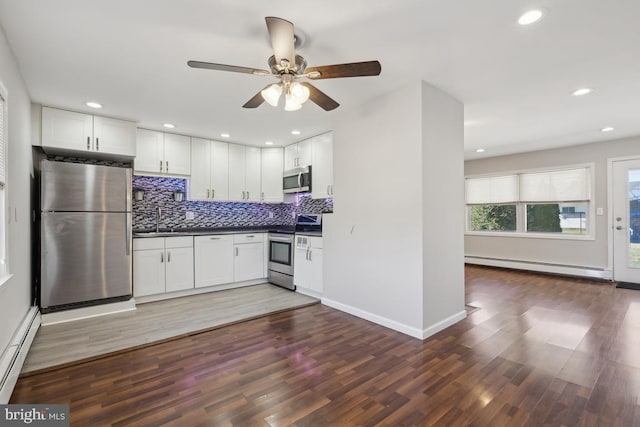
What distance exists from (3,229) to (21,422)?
48.5 inches

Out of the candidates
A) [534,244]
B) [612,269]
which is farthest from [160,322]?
[612,269]

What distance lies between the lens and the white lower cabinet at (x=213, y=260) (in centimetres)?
426

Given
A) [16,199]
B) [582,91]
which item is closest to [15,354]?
[16,199]

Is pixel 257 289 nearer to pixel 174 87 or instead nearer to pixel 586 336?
pixel 174 87

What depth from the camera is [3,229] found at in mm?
2014

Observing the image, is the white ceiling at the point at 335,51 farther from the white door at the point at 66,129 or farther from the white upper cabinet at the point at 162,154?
the white upper cabinet at the point at 162,154

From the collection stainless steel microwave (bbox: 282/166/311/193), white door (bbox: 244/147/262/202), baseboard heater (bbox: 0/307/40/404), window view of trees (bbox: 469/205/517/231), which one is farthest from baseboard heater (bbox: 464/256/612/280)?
baseboard heater (bbox: 0/307/40/404)

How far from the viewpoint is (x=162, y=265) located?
396 centimetres

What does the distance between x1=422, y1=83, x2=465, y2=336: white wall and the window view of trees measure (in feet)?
12.0

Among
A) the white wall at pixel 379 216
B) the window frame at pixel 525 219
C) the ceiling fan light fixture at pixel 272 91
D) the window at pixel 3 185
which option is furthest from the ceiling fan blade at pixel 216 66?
the window frame at pixel 525 219

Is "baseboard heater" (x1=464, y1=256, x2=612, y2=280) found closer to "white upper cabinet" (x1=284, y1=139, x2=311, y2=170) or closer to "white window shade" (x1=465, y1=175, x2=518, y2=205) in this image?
"white window shade" (x1=465, y1=175, x2=518, y2=205)

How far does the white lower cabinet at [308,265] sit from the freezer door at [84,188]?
7.31ft

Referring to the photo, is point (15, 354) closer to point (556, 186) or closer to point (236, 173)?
point (236, 173)

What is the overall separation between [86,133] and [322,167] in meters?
2.92
